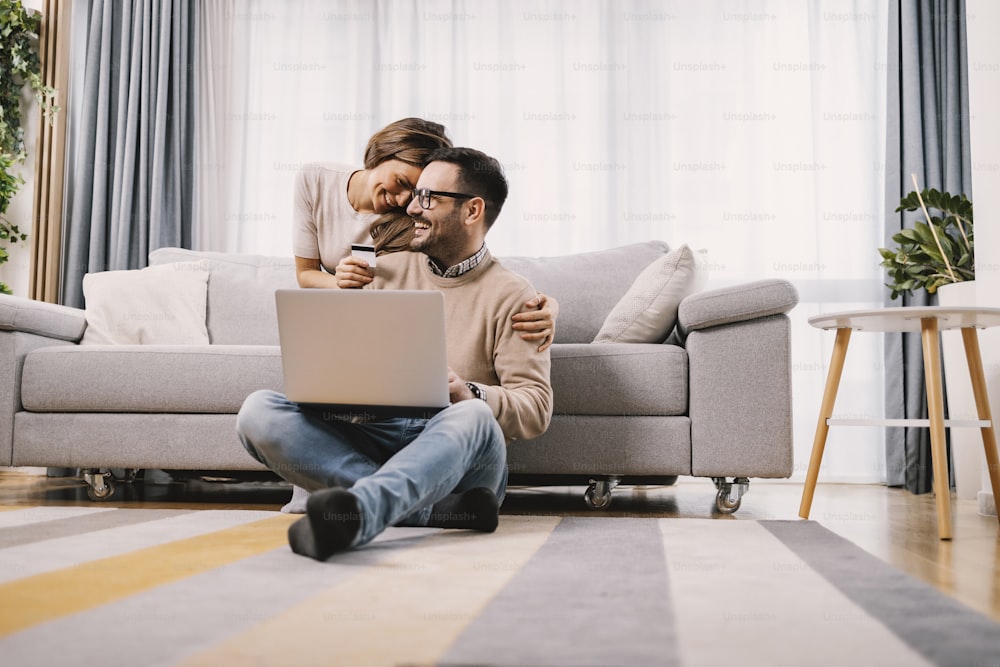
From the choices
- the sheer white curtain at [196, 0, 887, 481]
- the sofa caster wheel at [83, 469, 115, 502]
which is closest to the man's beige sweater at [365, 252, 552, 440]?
the sofa caster wheel at [83, 469, 115, 502]

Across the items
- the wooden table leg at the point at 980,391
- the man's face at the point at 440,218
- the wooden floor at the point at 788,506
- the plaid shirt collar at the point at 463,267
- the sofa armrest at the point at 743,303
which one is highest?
the man's face at the point at 440,218

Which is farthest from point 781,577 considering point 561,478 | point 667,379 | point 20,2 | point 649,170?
point 20,2

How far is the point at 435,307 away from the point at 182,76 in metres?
2.97

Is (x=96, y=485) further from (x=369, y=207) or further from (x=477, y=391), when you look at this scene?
(x=477, y=391)

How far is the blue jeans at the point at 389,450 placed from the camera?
4.47 feet

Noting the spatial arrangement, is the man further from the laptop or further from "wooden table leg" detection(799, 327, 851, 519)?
"wooden table leg" detection(799, 327, 851, 519)

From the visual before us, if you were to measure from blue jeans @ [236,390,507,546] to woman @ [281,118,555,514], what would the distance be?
317 mm

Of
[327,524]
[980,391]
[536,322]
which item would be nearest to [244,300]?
[536,322]

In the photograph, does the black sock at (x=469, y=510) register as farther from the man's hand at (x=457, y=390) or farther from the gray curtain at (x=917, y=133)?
the gray curtain at (x=917, y=133)

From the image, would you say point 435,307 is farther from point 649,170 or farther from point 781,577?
point 649,170

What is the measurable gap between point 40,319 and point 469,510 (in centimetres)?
166

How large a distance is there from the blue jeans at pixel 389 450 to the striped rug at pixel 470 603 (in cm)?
11

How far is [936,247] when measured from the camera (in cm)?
291

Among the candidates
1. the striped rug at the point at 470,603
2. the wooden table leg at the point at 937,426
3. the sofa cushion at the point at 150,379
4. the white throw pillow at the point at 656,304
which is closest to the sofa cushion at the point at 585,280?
the white throw pillow at the point at 656,304
